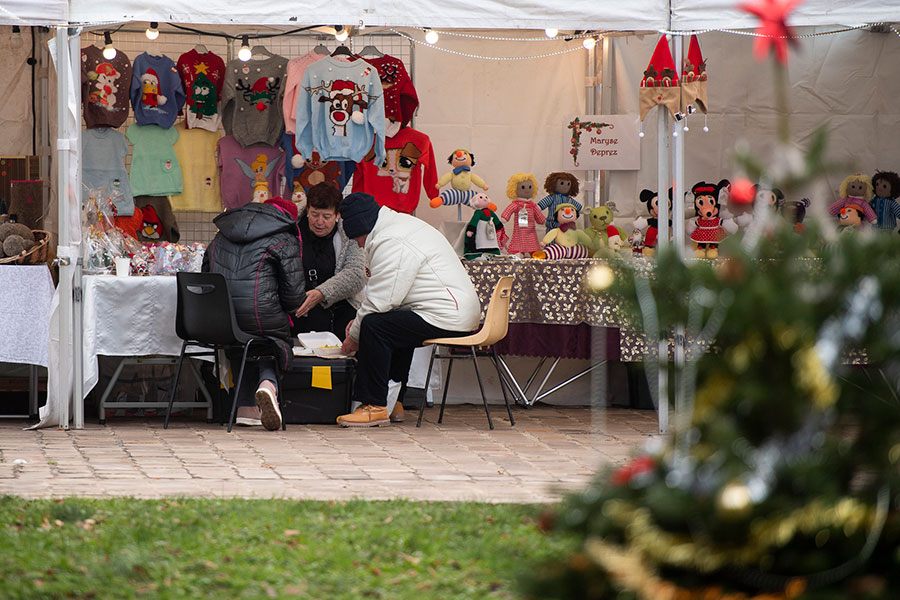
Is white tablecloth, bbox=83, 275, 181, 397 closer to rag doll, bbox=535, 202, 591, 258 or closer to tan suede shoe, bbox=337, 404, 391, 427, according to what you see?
tan suede shoe, bbox=337, 404, 391, 427

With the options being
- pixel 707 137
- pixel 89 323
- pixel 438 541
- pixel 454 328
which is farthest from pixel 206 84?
pixel 438 541

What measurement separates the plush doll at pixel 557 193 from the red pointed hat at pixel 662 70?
1.62 m

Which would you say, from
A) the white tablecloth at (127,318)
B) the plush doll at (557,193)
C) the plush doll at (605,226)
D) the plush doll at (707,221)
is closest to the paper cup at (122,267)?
the white tablecloth at (127,318)

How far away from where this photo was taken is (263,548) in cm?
321

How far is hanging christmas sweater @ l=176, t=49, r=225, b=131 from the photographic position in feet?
24.2

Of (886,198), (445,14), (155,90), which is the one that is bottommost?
(886,198)

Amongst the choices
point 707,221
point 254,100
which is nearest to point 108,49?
point 254,100

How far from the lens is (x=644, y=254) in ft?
22.5

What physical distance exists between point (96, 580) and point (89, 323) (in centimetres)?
332

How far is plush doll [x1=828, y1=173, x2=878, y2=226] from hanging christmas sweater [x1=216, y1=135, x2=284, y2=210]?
3494 millimetres

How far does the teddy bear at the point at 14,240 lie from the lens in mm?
6047

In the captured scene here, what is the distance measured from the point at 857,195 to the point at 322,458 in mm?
4031

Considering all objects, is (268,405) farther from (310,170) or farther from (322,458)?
(310,170)

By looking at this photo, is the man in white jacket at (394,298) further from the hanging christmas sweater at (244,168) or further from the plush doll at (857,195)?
the plush doll at (857,195)
